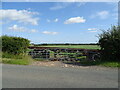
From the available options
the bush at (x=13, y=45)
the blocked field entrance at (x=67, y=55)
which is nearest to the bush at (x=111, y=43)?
the blocked field entrance at (x=67, y=55)

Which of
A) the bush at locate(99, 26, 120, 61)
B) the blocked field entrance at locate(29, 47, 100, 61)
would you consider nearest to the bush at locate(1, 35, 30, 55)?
the blocked field entrance at locate(29, 47, 100, 61)

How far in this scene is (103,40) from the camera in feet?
48.0

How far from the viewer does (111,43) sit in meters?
13.8

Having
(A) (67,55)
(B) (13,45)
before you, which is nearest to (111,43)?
(A) (67,55)

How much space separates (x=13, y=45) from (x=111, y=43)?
960cm

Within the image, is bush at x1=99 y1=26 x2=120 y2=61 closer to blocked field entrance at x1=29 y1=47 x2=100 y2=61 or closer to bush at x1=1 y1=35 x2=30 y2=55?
blocked field entrance at x1=29 y1=47 x2=100 y2=61

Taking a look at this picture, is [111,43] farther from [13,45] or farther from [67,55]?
[13,45]

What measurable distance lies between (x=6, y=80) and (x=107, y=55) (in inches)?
384

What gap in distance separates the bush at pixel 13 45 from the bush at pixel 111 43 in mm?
7958

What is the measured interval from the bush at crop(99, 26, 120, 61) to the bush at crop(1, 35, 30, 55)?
7.96 m

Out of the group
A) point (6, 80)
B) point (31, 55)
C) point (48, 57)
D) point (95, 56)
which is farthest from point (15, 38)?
point (6, 80)

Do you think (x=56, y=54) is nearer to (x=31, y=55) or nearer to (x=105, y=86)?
(x=31, y=55)

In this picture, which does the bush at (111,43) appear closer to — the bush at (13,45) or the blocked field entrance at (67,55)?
the blocked field entrance at (67,55)

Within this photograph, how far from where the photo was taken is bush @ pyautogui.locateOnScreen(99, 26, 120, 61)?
13.7 m
